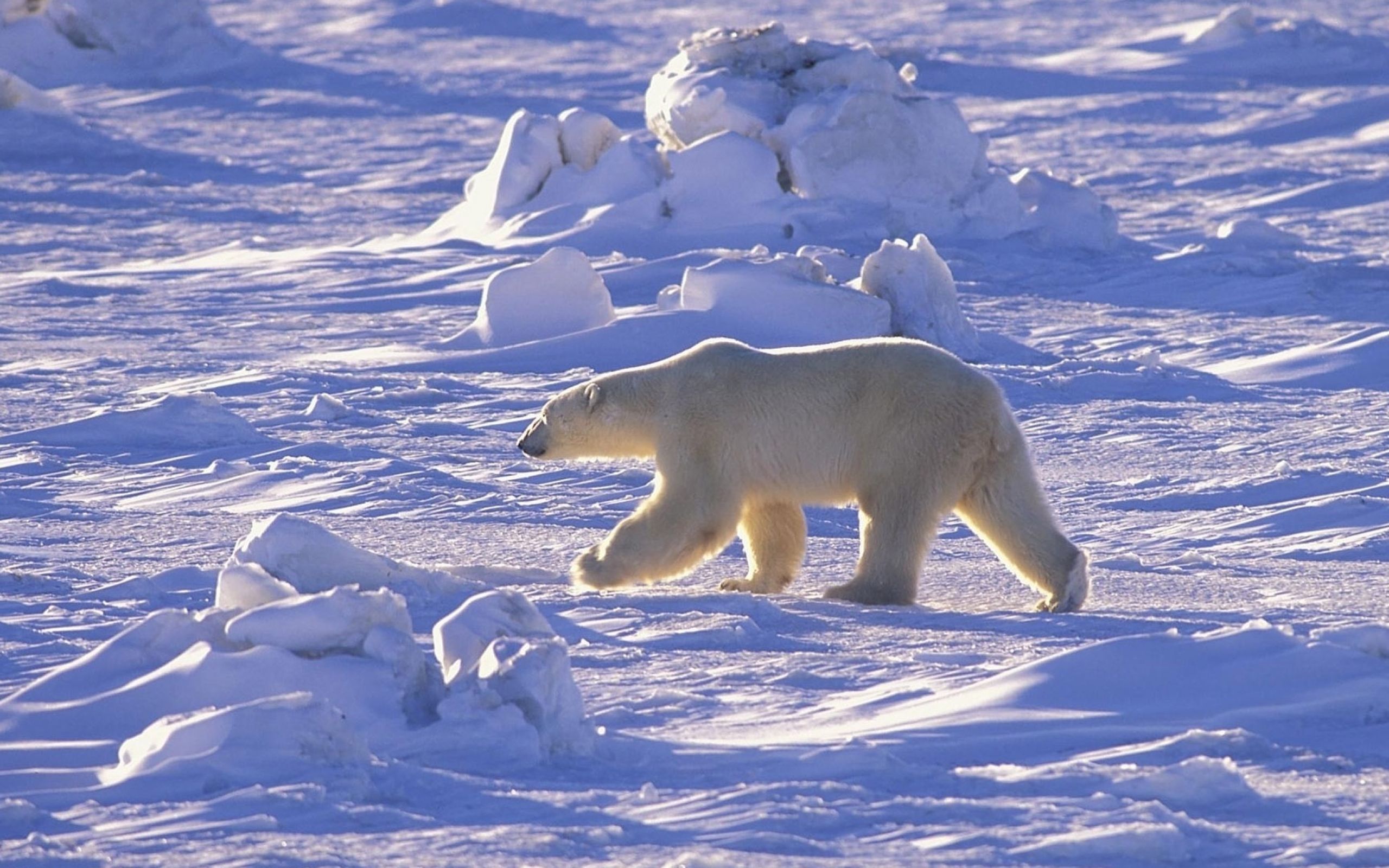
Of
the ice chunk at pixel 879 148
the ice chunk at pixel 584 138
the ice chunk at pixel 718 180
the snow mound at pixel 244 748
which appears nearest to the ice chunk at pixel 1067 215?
the ice chunk at pixel 879 148

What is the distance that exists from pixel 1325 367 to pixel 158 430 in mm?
5931

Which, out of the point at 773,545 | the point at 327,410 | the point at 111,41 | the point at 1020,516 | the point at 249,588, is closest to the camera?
the point at 249,588

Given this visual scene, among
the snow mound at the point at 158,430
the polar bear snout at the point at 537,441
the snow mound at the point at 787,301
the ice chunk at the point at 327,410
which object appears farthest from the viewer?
the snow mound at the point at 787,301

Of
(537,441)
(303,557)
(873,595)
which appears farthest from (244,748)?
(537,441)

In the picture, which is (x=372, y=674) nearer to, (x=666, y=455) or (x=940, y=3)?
(x=666, y=455)

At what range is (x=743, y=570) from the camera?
6309 mm

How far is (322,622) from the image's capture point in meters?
3.96

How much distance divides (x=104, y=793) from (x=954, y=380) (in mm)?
2756

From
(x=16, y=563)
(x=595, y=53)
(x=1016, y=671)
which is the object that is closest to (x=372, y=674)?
(x=1016, y=671)

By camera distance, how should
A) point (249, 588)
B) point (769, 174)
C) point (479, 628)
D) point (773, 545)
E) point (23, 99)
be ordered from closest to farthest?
point (479, 628) → point (249, 588) → point (773, 545) → point (769, 174) → point (23, 99)

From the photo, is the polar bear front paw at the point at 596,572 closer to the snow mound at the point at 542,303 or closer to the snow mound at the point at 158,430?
the snow mound at the point at 158,430

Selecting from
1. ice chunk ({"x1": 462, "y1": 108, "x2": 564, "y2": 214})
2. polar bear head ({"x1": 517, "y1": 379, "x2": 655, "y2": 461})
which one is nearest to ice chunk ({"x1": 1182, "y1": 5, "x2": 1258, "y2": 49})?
ice chunk ({"x1": 462, "y1": 108, "x2": 564, "y2": 214})

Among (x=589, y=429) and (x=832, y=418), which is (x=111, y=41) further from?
(x=832, y=418)

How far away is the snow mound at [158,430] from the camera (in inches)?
309
